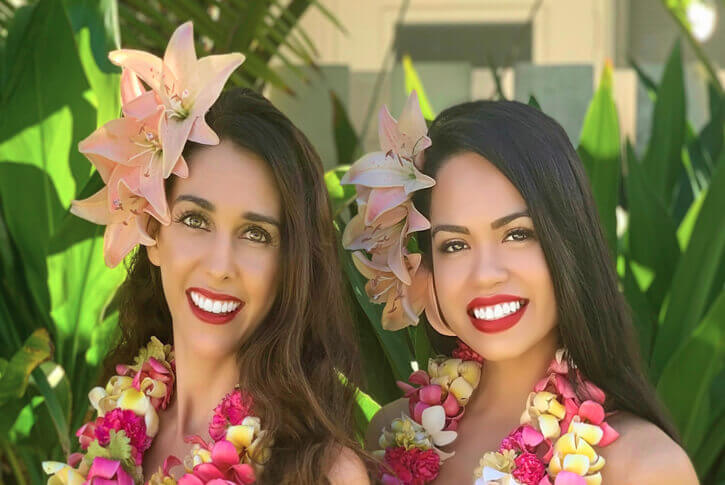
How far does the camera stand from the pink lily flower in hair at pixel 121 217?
4.37 feet

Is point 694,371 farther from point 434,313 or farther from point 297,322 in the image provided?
point 297,322

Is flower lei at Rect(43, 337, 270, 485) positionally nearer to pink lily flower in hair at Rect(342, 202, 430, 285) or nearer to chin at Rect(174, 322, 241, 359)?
chin at Rect(174, 322, 241, 359)

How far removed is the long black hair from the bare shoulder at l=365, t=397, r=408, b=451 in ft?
0.95

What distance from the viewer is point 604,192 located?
1885mm

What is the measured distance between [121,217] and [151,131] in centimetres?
12

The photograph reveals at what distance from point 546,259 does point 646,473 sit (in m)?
0.27

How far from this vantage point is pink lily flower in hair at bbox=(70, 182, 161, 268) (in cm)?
133

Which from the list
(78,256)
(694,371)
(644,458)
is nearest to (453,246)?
(644,458)

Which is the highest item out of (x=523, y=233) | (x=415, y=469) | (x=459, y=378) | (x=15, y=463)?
(x=523, y=233)

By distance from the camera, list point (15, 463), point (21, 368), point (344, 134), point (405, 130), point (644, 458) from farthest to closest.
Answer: point (344, 134), point (15, 463), point (21, 368), point (405, 130), point (644, 458)

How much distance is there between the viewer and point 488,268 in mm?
1273

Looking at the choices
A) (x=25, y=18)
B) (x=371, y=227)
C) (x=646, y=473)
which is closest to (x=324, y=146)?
(x=25, y=18)

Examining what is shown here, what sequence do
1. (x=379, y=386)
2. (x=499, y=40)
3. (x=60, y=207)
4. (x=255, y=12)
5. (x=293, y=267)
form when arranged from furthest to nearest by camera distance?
(x=499, y=40) < (x=255, y=12) < (x=60, y=207) < (x=379, y=386) < (x=293, y=267)

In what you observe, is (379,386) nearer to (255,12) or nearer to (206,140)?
(206,140)
